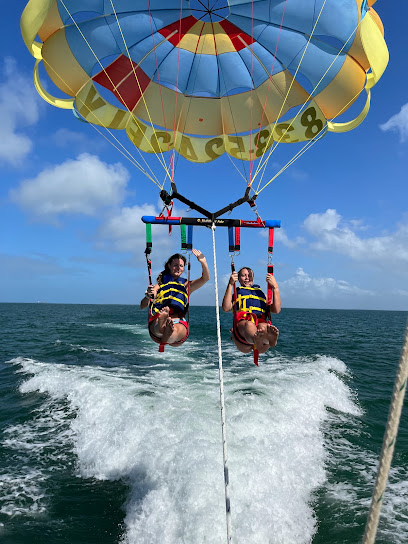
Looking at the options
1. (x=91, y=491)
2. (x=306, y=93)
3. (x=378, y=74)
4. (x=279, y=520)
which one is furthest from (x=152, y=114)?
(x=279, y=520)

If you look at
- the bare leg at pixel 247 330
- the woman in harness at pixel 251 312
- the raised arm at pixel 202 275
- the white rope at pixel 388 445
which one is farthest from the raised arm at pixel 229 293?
the white rope at pixel 388 445

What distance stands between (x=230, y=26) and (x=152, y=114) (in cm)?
254

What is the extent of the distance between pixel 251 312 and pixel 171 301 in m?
1.30

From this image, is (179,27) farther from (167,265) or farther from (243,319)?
(243,319)

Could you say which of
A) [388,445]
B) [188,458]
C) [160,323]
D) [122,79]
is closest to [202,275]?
[160,323]

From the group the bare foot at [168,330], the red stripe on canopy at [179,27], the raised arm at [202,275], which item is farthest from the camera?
the red stripe on canopy at [179,27]

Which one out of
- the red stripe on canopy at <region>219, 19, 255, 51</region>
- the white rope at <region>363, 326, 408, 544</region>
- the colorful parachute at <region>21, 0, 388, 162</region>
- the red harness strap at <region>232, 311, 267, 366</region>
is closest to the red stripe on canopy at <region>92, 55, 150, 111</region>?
the colorful parachute at <region>21, 0, 388, 162</region>

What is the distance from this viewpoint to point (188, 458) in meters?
6.18

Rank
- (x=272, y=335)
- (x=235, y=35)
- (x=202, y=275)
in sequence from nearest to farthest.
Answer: (x=272, y=335)
(x=202, y=275)
(x=235, y=35)

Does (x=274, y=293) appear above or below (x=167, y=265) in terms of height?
below

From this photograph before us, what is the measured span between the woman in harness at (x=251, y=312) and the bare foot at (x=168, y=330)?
944 millimetres

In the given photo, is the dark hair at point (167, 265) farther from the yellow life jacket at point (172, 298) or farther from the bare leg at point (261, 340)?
the bare leg at point (261, 340)

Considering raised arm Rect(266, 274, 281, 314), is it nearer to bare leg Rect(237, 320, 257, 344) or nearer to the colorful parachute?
bare leg Rect(237, 320, 257, 344)

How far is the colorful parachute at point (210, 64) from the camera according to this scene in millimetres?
7012
